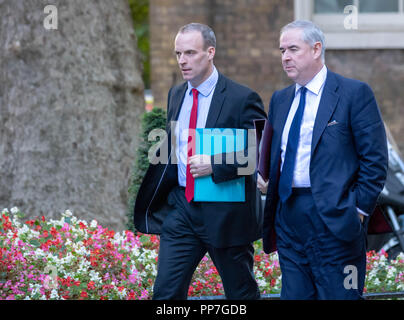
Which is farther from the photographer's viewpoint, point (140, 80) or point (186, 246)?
point (140, 80)

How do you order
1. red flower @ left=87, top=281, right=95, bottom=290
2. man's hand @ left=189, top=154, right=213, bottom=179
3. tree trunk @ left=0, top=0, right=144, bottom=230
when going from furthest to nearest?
tree trunk @ left=0, top=0, right=144, bottom=230 → red flower @ left=87, top=281, right=95, bottom=290 → man's hand @ left=189, top=154, right=213, bottom=179

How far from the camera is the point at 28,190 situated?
7602 mm

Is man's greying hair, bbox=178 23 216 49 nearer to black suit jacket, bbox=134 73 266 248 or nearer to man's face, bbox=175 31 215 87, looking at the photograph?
man's face, bbox=175 31 215 87

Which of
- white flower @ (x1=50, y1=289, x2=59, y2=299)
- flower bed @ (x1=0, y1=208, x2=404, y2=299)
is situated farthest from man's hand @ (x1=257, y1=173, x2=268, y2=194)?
white flower @ (x1=50, y1=289, x2=59, y2=299)

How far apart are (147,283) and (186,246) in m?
1.49

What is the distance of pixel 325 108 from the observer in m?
3.94

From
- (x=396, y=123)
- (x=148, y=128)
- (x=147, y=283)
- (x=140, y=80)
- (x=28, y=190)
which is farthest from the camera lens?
(x=396, y=123)

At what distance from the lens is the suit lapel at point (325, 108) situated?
3.89 metres

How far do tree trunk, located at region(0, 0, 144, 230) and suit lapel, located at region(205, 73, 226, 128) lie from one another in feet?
A: 11.6

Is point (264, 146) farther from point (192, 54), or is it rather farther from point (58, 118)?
point (58, 118)

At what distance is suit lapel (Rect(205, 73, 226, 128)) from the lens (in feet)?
14.5

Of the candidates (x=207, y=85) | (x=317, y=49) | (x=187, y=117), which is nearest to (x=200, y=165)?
(x=187, y=117)

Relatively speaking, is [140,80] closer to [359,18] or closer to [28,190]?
[28,190]

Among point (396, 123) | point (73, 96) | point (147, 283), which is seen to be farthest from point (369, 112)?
point (396, 123)
